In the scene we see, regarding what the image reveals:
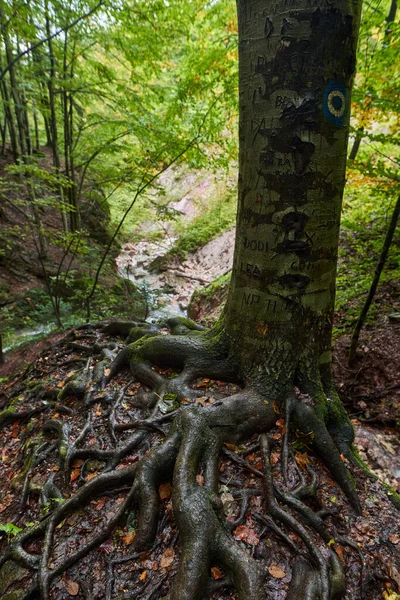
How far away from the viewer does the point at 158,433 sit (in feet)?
8.46

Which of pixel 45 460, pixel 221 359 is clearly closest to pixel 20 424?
pixel 45 460

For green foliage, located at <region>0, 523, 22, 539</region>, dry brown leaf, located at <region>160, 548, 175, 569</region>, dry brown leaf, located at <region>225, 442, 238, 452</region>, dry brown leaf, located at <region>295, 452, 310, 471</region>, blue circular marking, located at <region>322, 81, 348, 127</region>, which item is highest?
blue circular marking, located at <region>322, 81, 348, 127</region>

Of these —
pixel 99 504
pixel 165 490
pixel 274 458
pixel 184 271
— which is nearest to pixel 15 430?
pixel 99 504

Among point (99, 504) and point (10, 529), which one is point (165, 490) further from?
point (10, 529)

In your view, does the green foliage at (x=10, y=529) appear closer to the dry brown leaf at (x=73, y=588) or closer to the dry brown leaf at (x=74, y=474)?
the dry brown leaf at (x=74, y=474)

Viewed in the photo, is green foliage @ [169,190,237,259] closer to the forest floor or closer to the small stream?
the small stream

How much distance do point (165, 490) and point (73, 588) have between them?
2.34 ft

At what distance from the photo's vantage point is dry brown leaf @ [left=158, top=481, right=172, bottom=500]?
216 centimetres

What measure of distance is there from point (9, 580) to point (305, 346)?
256 cm

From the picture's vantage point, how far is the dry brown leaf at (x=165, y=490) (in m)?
2.16

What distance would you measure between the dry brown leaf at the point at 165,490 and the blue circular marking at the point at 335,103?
286 centimetres

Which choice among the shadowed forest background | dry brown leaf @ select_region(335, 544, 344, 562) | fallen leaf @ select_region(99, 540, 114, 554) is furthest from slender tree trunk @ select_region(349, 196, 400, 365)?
fallen leaf @ select_region(99, 540, 114, 554)

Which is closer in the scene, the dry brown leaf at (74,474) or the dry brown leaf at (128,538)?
the dry brown leaf at (128,538)

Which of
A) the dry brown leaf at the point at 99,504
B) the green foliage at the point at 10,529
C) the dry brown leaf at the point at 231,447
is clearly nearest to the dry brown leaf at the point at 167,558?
the dry brown leaf at the point at 99,504
